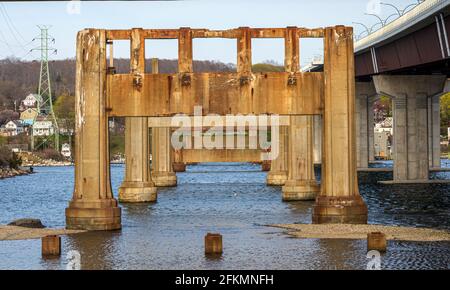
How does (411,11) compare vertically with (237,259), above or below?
above

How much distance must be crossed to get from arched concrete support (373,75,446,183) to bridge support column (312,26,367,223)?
171ft

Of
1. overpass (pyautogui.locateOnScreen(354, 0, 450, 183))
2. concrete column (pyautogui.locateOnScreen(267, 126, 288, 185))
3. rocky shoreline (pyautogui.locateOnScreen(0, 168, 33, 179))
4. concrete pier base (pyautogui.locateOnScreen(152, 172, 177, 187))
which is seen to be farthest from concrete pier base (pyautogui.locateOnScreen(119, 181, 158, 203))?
rocky shoreline (pyautogui.locateOnScreen(0, 168, 33, 179))

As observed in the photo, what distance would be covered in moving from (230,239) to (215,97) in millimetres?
7392

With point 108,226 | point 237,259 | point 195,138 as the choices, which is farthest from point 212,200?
point 195,138

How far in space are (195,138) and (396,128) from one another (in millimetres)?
69982

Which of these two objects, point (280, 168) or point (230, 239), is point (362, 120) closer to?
point (280, 168)

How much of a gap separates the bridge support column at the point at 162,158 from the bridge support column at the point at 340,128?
6033 centimetres

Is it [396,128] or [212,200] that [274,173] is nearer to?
[396,128]

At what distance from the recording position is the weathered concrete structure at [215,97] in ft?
170

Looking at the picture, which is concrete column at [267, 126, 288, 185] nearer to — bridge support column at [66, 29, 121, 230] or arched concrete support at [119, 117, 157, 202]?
arched concrete support at [119, 117, 157, 202]

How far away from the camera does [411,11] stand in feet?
275

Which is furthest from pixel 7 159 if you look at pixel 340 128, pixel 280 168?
pixel 340 128

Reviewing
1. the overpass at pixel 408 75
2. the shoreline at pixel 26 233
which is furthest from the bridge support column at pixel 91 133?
the overpass at pixel 408 75

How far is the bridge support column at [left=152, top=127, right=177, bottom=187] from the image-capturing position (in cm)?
11288
